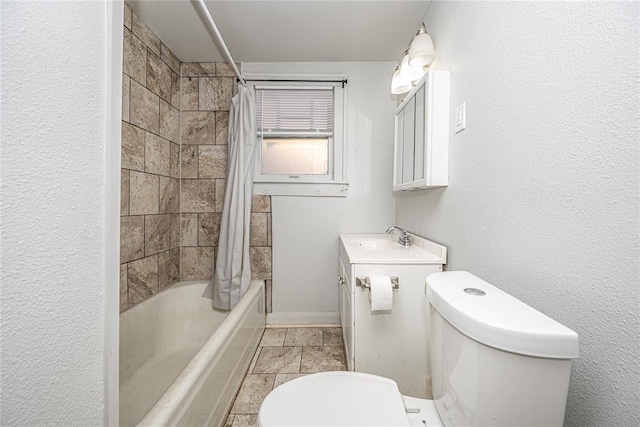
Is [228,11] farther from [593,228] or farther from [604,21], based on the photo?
[593,228]

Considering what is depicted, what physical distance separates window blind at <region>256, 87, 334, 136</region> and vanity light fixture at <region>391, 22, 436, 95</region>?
28.4 inches

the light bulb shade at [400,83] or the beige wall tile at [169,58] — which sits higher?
the beige wall tile at [169,58]

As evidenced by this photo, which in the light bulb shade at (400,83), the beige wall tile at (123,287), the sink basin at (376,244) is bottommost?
the beige wall tile at (123,287)

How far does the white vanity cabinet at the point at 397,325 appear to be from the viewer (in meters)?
1.32

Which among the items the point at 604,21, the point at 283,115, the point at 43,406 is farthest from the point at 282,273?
the point at 604,21

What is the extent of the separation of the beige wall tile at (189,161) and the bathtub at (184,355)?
0.87 meters

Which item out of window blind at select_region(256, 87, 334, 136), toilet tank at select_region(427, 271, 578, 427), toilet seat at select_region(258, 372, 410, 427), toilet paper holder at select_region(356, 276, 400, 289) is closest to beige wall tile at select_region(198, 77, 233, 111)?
window blind at select_region(256, 87, 334, 136)

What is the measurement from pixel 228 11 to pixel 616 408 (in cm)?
228

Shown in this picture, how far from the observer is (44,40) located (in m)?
0.48

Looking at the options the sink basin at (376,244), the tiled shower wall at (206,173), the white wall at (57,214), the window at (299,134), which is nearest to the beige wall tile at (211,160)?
the tiled shower wall at (206,173)

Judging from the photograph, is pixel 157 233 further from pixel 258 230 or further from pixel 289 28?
pixel 289 28

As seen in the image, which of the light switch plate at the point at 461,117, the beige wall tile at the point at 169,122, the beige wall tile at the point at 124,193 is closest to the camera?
the light switch plate at the point at 461,117

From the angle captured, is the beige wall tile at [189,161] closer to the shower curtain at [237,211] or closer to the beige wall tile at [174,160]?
the beige wall tile at [174,160]

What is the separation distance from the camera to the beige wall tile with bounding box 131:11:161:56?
1654 mm
